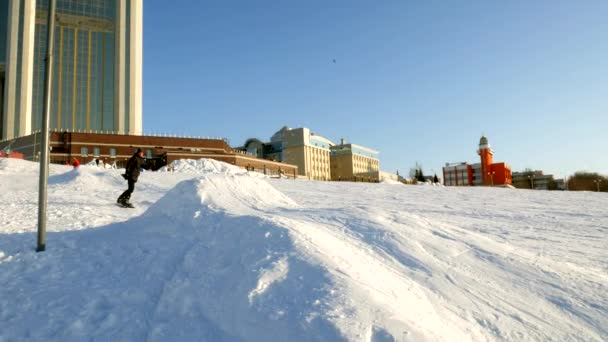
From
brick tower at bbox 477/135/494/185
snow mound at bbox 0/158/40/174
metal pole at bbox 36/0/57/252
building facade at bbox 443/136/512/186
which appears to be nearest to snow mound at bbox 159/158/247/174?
snow mound at bbox 0/158/40/174

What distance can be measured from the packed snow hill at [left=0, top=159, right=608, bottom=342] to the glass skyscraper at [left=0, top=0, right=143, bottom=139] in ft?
198

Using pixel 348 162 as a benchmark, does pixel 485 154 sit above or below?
below

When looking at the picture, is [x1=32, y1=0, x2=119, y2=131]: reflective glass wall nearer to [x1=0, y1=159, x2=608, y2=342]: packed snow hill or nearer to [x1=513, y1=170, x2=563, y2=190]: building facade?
[x1=0, y1=159, x2=608, y2=342]: packed snow hill

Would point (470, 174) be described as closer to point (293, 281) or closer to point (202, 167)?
point (202, 167)

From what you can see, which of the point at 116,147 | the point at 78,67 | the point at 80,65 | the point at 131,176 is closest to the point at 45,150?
the point at 131,176

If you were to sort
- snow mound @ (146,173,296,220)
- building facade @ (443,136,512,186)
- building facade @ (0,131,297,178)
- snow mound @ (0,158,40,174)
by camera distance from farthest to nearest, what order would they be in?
1. building facade @ (443,136,512,186)
2. building facade @ (0,131,297,178)
3. snow mound @ (0,158,40,174)
4. snow mound @ (146,173,296,220)

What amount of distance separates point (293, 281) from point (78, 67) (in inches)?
2778

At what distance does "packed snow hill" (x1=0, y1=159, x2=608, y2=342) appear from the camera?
322cm

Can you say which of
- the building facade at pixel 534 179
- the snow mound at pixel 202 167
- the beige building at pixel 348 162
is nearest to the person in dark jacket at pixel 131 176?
the snow mound at pixel 202 167

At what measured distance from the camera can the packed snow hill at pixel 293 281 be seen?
322cm

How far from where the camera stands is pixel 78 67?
61000 mm

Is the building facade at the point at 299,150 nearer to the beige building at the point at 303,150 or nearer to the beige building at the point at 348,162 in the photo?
the beige building at the point at 303,150

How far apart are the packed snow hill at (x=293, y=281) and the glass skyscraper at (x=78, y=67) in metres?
60.5

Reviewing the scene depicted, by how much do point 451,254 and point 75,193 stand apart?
533 inches
